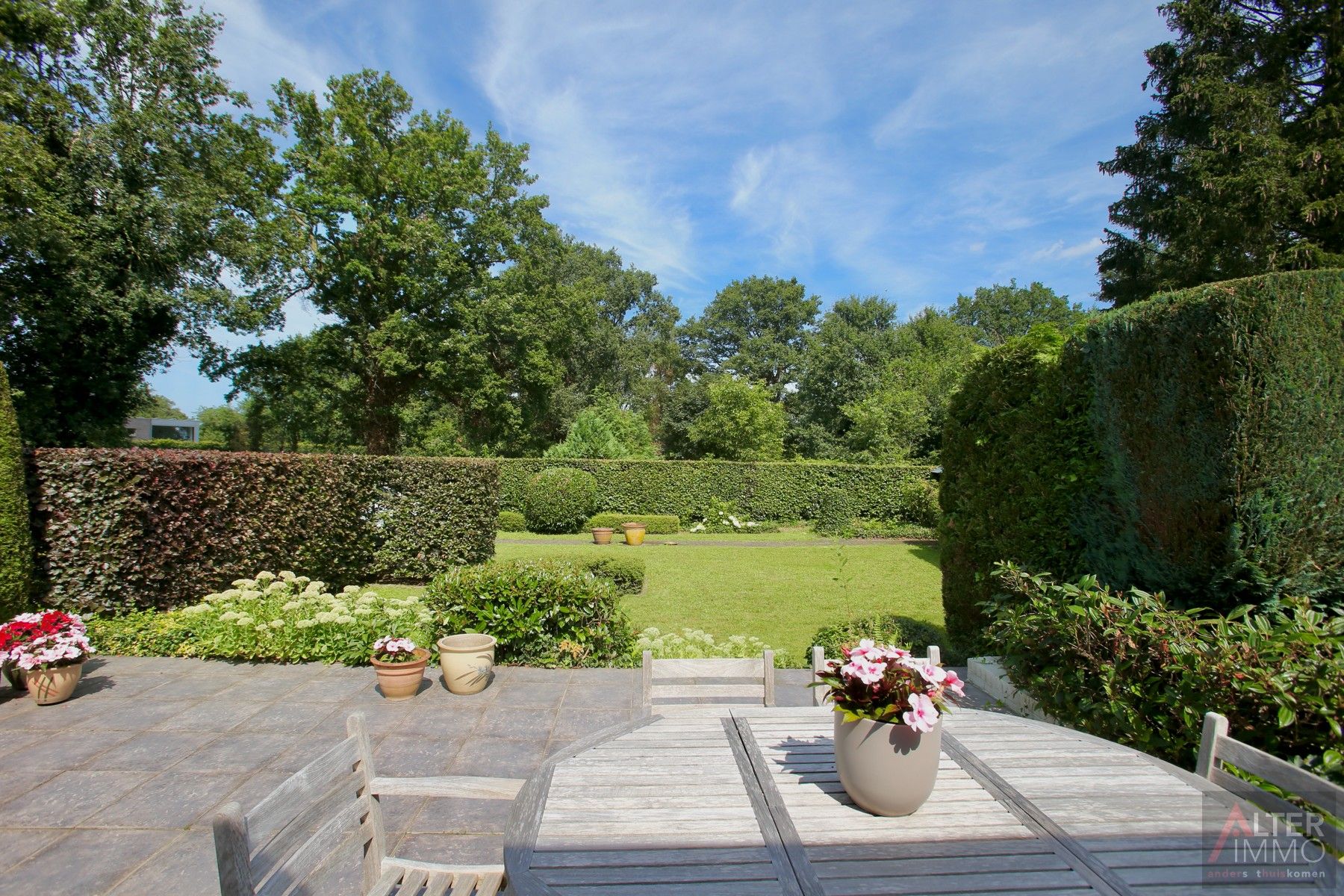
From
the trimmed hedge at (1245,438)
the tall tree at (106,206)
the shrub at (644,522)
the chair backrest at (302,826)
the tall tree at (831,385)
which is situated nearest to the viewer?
the chair backrest at (302,826)

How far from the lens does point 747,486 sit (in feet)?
61.4

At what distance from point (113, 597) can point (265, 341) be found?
16.1 m

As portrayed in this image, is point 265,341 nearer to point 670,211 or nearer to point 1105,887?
point 670,211

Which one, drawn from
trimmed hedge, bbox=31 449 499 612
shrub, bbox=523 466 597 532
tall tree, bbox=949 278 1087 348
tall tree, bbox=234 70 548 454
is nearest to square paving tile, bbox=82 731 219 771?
trimmed hedge, bbox=31 449 499 612

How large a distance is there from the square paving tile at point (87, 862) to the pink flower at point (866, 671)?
317cm

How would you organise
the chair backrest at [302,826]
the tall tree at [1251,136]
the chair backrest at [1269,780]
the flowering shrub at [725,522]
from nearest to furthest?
the chair backrest at [302,826], the chair backrest at [1269,780], the tall tree at [1251,136], the flowering shrub at [725,522]

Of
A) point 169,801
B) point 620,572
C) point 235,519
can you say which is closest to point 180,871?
point 169,801

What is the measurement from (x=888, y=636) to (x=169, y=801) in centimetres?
510

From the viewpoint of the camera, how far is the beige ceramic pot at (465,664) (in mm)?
5012

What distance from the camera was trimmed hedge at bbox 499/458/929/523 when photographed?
729 inches

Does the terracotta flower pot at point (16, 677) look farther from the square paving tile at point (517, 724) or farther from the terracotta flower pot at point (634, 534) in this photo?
→ the terracotta flower pot at point (634, 534)

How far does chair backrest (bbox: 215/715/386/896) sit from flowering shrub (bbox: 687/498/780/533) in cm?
1582

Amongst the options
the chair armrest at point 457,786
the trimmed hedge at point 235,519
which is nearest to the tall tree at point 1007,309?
the trimmed hedge at point 235,519

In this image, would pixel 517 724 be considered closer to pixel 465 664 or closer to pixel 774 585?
pixel 465 664
